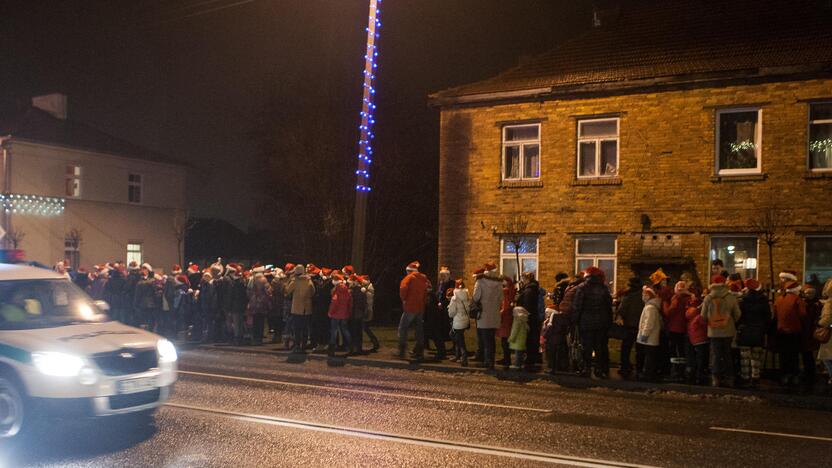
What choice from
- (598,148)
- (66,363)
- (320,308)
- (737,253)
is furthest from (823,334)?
(66,363)

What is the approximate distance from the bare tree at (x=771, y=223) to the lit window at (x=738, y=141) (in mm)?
1068

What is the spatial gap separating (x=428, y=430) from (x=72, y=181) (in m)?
38.6

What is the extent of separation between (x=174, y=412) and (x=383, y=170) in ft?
95.1

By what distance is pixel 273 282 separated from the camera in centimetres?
1878

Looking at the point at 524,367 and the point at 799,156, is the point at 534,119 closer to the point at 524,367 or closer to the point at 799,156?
the point at 799,156

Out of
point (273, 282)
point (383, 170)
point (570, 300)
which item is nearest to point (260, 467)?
point (570, 300)

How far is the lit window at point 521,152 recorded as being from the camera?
22328 mm

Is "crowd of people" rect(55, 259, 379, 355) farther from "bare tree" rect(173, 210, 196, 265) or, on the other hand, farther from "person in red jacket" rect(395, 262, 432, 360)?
"bare tree" rect(173, 210, 196, 265)

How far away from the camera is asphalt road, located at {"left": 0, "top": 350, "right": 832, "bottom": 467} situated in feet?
24.4

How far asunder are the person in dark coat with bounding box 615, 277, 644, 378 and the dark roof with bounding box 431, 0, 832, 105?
8.18 m

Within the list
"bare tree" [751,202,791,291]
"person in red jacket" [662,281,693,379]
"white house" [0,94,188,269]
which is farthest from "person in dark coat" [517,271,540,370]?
"white house" [0,94,188,269]

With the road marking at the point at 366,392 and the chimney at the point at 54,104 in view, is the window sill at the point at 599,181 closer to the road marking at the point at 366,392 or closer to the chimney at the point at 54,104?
the road marking at the point at 366,392

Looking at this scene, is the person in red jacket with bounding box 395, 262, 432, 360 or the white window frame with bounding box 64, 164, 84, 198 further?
the white window frame with bounding box 64, 164, 84, 198

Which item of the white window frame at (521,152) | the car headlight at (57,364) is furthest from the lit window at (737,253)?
the car headlight at (57,364)
